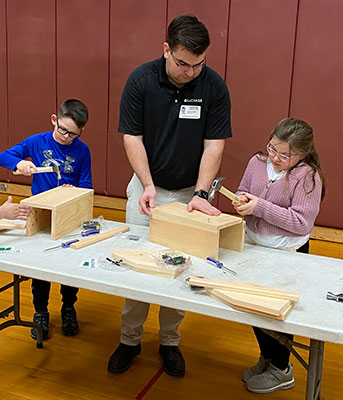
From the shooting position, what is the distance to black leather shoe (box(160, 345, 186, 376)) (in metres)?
2.39

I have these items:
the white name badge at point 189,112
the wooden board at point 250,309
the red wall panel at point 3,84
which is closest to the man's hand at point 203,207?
the white name badge at point 189,112

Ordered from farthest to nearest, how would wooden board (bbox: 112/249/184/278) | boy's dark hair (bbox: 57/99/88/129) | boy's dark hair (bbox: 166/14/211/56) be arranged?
1. boy's dark hair (bbox: 57/99/88/129)
2. boy's dark hair (bbox: 166/14/211/56)
3. wooden board (bbox: 112/249/184/278)

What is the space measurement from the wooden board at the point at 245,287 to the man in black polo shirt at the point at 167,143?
0.65 meters

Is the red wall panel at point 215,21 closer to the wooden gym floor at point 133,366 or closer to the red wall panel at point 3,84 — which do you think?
the red wall panel at point 3,84

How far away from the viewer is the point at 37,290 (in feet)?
8.71

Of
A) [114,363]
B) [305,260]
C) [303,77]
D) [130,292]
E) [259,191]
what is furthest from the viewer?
[303,77]

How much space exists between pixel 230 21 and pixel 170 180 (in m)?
2.85

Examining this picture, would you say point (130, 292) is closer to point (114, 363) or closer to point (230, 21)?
point (114, 363)

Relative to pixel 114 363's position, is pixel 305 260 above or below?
above

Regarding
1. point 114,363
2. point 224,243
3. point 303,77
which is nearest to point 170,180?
point 224,243

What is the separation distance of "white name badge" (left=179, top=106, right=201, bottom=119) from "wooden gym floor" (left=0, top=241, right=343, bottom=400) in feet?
4.15

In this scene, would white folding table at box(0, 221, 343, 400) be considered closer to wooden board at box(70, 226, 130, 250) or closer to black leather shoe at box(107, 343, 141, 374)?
wooden board at box(70, 226, 130, 250)

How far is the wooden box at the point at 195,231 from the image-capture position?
1906 millimetres

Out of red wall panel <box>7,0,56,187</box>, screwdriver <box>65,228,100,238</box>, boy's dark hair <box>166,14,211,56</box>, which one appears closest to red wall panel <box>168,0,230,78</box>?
red wall panel <box>7,0,56,187</box>
